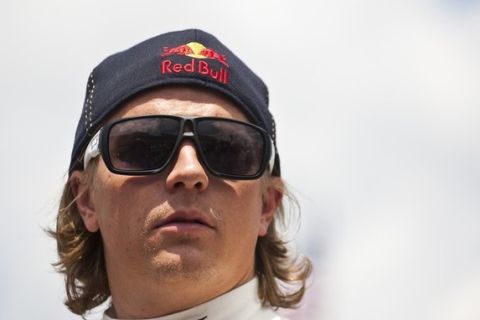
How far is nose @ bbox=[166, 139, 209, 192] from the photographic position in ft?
14.7

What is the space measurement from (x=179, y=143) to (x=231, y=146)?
26 centimetres

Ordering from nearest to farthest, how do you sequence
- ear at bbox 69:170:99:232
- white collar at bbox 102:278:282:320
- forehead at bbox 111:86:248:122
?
white collar at bbox 102:278:282:320 → forehead at bbox 111:86:248:122 → ear at bbox 69:170:99:232

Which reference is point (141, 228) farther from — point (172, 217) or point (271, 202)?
point (271, 202)

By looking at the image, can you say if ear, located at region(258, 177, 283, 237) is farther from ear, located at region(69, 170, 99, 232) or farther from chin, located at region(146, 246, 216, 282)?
ear, located at region(69, 170, 99, 232)

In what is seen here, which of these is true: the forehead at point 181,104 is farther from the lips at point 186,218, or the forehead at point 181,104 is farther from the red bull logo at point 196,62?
the lips at point 186,218

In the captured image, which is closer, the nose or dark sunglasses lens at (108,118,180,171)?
the nose

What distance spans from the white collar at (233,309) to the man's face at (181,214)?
6cm

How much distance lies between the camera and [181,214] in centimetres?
449

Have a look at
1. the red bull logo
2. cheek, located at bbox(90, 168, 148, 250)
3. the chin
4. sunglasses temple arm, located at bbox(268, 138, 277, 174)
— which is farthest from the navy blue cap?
the chin

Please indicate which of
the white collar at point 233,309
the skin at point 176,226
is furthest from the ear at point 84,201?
the white collar at point 233,309

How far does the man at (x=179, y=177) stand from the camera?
14.8ft

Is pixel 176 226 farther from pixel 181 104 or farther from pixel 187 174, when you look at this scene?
pixel 181 104

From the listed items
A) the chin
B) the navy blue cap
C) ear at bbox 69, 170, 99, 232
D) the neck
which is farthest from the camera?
ear at bbox 69, 170, 99, 232

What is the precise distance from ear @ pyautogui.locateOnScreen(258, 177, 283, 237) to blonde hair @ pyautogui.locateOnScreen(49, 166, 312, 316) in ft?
0.09
